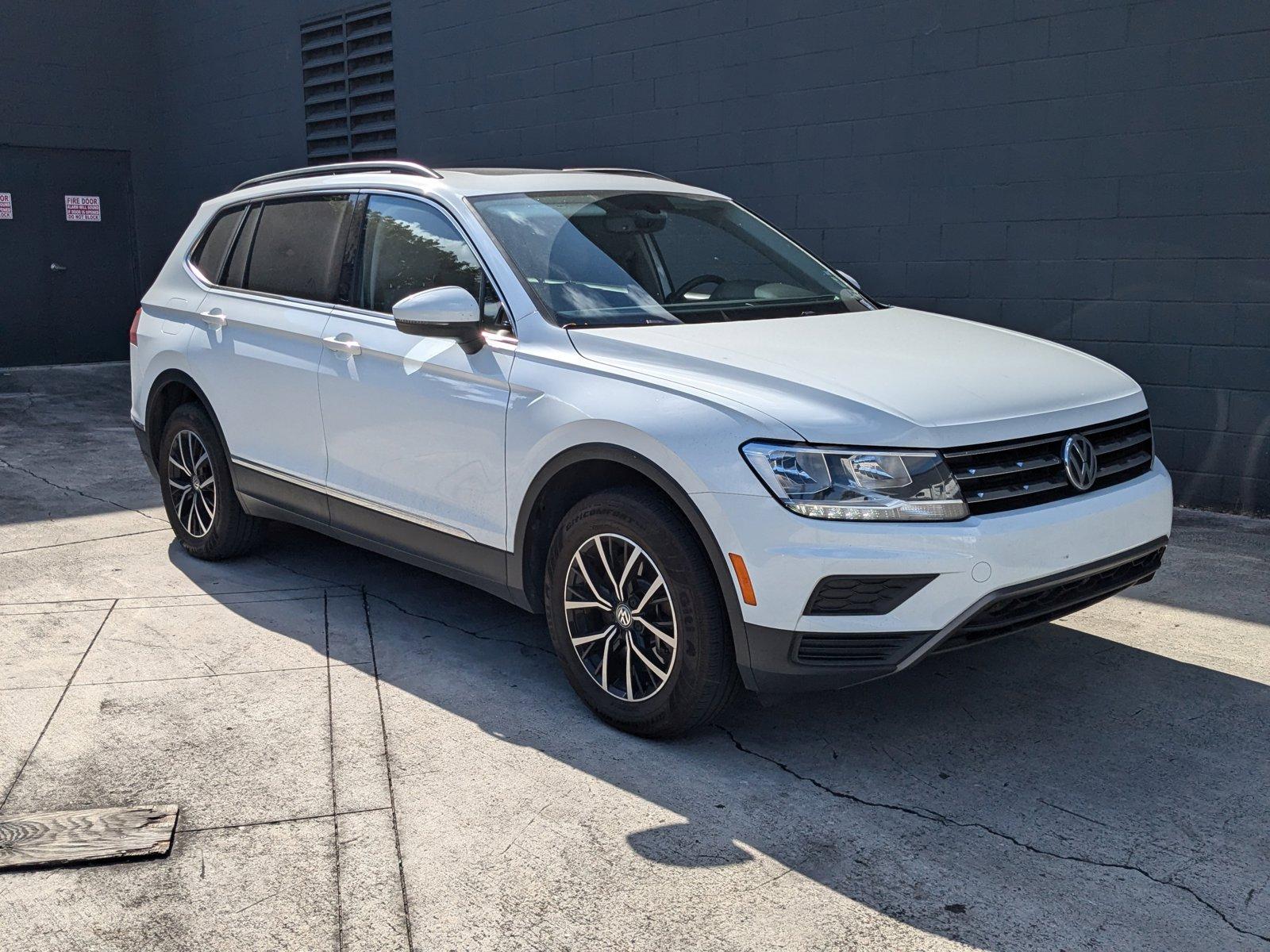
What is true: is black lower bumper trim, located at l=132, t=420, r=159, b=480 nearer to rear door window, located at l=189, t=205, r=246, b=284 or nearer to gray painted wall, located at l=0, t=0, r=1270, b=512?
rear door window, located at l=189, t=205, r=246, b=284

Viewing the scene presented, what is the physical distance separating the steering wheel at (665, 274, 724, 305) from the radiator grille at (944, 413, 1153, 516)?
1404 millimetres

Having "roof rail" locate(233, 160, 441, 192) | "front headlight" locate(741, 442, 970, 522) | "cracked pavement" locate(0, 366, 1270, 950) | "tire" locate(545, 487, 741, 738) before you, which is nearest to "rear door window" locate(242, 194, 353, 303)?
"roof rail" locate(233, 160, 441, 192)

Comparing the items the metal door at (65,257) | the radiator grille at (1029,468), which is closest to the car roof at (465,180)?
the radiator grille at (1029,468)

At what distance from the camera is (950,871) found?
10.4 feet

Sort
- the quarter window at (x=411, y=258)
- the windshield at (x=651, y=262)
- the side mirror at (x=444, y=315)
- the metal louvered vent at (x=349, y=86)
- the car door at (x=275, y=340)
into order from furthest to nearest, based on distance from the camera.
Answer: the metal louvered vent at (x=349, y=86)
the car door at (x=275, y=340)
the quarter window at (x=411, y=258)
the windshield at (x=651, y=262)
the side mirror at (x=444, y=315)

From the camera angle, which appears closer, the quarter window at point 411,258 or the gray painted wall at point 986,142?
→ the quarter window at point 411,258

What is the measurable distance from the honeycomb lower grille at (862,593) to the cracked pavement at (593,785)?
0.59 m

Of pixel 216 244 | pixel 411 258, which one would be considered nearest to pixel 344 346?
pixel 411 258

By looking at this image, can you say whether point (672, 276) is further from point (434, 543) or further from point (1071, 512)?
point (1071, 512)

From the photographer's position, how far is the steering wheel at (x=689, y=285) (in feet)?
14.9

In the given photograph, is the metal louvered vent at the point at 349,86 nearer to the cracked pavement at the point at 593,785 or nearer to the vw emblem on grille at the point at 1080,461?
the cracked pavement at the point at 593,785

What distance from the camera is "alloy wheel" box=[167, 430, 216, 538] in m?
5.93

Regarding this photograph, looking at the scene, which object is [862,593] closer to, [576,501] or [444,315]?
[576,501]

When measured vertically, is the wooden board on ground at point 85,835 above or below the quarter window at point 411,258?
below
